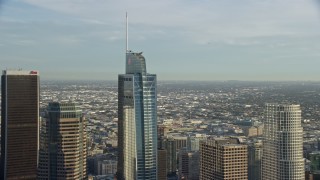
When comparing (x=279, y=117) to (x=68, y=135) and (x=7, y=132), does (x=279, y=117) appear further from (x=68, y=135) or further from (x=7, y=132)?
(x=7, y=132)

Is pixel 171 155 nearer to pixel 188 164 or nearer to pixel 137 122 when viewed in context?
pixel 188 164

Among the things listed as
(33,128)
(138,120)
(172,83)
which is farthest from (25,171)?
(172,83)

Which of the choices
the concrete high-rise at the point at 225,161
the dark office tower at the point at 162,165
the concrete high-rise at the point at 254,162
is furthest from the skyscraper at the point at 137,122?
the concrete high-rise at the point at 254,162

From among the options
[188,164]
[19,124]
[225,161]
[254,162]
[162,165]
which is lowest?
[188,164]

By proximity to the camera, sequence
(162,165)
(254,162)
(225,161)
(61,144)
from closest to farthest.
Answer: (61,144) < (225,161) < (254,162) < (162,165)

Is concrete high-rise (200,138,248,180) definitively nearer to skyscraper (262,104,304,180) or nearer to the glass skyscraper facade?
skyscraper (262,104,304,180)

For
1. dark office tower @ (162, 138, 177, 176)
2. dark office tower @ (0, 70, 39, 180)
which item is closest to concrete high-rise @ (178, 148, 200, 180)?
dark office tower @ (162, 138, 177, 176)

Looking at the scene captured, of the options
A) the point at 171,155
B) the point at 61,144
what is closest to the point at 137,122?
the point at 61,144
